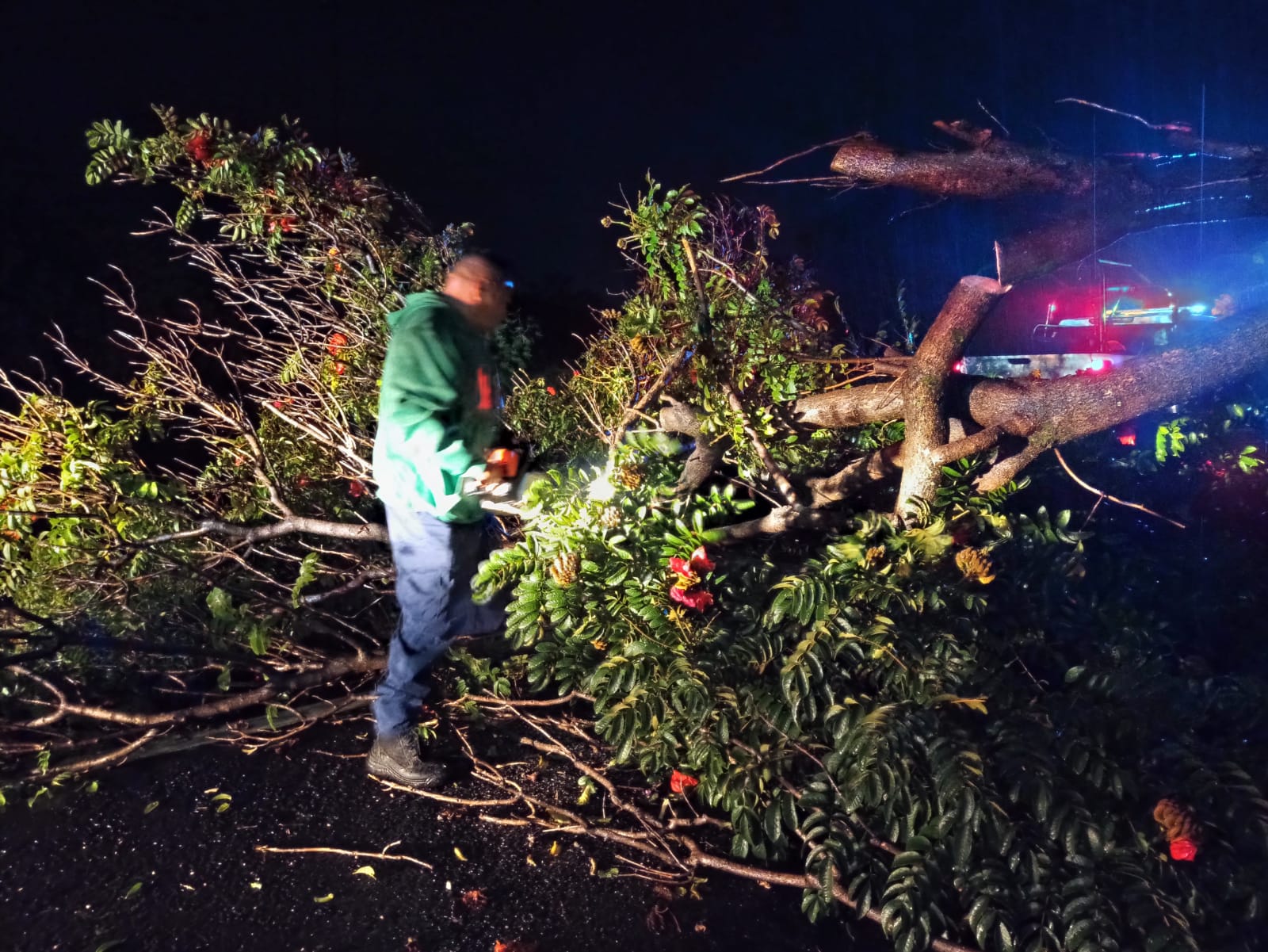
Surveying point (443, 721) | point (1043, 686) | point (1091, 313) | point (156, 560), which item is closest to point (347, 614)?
point (156, 560)

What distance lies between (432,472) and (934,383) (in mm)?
2039

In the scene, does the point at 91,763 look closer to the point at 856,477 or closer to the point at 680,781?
the point at 680,781

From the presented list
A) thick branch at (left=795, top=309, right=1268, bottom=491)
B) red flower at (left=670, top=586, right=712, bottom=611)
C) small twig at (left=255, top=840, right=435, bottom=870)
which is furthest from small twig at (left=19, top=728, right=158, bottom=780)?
thick branch at (left=795, top=309, right=1268, bottom=491)

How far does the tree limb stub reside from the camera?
9.63 feet

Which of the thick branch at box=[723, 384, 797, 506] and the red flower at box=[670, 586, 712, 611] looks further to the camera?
the thick branch at box=[723, 384, 797, 506]

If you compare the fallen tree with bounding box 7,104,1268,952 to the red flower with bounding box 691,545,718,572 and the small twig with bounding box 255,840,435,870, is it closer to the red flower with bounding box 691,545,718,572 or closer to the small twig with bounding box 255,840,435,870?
the red flower with bounding box 691,545,718,572

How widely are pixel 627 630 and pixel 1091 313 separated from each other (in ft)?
20.4

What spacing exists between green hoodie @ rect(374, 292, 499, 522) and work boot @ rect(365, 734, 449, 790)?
3.10ft

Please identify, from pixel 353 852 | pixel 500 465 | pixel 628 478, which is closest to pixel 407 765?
pixel 353 852

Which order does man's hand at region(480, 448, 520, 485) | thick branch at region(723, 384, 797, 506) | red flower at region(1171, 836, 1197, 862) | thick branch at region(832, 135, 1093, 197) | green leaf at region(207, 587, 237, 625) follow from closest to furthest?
red flower at region(1171, 836, 1197, 862), man's hand at region(480, 448, 520, 485), thick branch at region(832, 135, 1093, 197), thick branch at region(723, 384, 797, 506), green leaf at region(207, 587, 237, 625)

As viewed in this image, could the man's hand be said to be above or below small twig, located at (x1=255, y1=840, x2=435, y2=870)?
above

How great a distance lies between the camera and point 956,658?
2.32 meters

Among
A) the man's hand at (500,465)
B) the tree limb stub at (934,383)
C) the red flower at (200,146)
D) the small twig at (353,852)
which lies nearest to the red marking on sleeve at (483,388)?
the man's hand at (500,465)

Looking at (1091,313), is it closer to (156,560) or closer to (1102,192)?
(1102,192)
